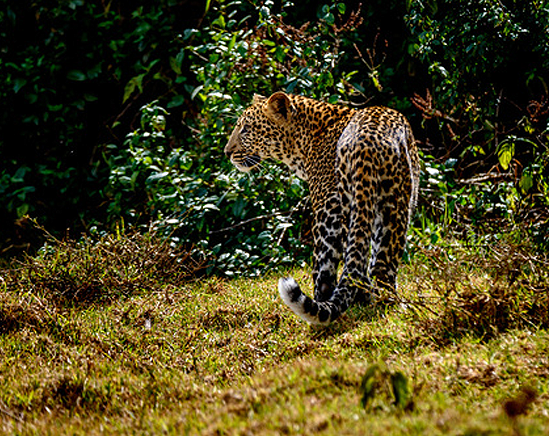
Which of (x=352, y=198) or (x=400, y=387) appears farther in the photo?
(x=352, y=198)

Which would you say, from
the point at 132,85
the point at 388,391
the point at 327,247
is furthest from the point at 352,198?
the point at 132,85

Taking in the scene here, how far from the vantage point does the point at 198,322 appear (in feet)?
19.4

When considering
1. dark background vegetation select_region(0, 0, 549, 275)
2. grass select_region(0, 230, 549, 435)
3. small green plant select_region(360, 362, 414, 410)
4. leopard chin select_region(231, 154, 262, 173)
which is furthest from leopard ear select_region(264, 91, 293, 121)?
small green plant select_region(360, 362, 414, 410)

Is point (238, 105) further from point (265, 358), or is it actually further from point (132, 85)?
point (265, 358)

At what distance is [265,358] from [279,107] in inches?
112

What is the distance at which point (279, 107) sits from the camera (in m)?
6.91

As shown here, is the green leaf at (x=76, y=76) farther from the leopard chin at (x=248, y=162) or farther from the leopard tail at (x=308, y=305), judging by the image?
the leopard tail at (x=308, y=305)

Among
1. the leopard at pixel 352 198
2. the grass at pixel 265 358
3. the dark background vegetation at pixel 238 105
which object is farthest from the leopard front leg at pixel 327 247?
the dark background vegetation at pixel 238 105

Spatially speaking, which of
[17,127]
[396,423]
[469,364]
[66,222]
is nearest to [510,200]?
[469,364]

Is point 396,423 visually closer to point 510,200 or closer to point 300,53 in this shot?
point 510,200

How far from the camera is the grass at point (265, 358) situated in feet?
10.6

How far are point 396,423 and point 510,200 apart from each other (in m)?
4.95

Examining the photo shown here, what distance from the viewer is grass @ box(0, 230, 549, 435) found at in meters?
3.25

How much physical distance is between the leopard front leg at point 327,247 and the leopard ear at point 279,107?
1.22 metres
